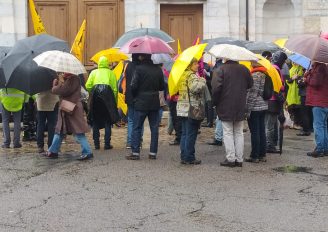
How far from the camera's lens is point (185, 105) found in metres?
9.66

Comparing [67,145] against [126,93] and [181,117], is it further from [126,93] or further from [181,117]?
[181,117]

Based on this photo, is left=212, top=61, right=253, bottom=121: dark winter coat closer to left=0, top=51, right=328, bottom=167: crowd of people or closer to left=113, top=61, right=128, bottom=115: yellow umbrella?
left=0, top=51, right=328, bottom=167: crowd of people

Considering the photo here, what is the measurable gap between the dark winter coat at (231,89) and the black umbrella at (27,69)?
8.55 feet

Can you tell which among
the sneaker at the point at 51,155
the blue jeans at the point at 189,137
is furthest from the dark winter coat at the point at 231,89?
the sneaker at the point at 51,155

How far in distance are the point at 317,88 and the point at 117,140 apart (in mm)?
4191

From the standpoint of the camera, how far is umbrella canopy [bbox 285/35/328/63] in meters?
9.75

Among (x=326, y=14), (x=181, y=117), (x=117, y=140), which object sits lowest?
(x=117, y=140)

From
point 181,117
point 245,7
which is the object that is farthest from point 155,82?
point 245,7

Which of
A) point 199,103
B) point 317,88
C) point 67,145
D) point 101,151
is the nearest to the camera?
point 199,103

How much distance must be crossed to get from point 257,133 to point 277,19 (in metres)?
10.7

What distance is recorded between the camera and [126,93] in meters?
10.6

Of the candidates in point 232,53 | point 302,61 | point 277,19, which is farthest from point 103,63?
point 277,19

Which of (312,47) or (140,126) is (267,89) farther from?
(140,126)

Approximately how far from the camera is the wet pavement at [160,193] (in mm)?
6551
